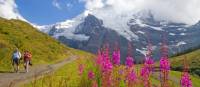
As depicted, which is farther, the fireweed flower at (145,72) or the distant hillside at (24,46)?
the distant hillside at (24,46)

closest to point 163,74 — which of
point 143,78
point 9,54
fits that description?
point 143,78

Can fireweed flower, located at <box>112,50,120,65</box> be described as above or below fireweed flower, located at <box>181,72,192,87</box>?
above

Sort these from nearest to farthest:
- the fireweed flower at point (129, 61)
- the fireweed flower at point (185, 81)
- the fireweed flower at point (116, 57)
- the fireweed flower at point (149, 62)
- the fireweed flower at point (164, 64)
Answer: the fireweed flower at point (185, 81) < the fireweed flower at point (164, 64) < the fireweed flower at point (149, 62) < the fireweed flower at point (129, 61) < the fireweed flower at point (116, 57)

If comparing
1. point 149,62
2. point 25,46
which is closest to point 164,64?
point 149,62

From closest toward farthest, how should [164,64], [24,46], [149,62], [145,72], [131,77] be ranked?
[164,64] < [149,62] < [145,72] < [131,77] < [24,46]

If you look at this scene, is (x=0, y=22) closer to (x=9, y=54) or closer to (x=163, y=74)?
(x=9, y=54)

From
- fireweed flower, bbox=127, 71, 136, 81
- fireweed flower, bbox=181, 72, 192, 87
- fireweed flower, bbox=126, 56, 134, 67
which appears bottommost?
fireweed flower, bbox=127, 71, 136, 81

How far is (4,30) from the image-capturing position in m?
85.5

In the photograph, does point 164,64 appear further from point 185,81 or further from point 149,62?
point 149,62

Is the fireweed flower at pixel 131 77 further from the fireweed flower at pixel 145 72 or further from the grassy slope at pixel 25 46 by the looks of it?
the grassy slope at pixel 25 46

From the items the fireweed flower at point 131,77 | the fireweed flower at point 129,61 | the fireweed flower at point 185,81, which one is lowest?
the fireweed flower at point 131,77

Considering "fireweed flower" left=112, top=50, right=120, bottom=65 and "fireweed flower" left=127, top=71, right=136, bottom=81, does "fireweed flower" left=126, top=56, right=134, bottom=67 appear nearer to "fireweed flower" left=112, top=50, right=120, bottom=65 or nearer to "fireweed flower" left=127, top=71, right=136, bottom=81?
"fireweed flower" left=127, top=71, right=136, bottom=81

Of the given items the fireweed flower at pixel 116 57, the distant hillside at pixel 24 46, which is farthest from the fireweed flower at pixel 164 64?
A: the distant hillside at pixel 24 46

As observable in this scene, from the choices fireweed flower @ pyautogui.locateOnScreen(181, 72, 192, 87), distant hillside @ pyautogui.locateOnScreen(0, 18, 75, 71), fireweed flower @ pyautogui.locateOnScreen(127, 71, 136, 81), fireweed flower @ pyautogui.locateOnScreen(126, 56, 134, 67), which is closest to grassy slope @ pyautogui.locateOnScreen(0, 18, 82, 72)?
distant hillside @ pyautogui.locateOnScreen(0, 18, 75, 71)
